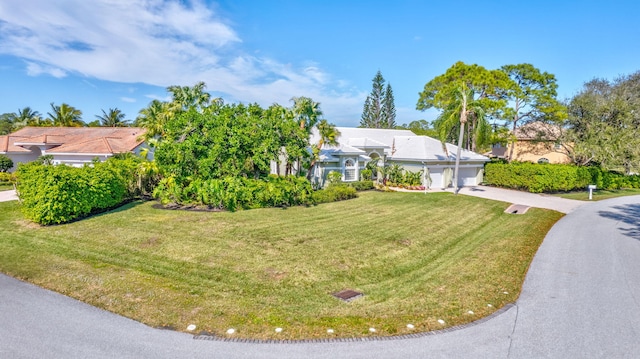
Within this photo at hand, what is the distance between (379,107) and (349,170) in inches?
1656

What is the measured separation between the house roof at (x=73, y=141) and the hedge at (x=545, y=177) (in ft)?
93.4

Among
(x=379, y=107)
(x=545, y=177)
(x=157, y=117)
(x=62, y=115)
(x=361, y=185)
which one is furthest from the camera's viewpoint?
(x=379, y=107)

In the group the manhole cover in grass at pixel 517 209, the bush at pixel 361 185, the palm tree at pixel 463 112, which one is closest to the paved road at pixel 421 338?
the manhole cover in grass at pixel 517 209

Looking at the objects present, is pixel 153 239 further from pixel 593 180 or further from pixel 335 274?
pixel 593 180

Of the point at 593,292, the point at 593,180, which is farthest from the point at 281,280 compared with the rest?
the point at 593,180

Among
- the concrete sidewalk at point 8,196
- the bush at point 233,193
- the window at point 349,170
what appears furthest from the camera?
the window at point 349,170

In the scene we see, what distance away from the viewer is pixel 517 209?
700 inches

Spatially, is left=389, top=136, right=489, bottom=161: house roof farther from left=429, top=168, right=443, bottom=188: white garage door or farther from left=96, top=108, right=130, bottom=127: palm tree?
left=96, top=108, right=130, bottom=127: palm tree

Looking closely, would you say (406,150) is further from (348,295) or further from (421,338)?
(421,338)

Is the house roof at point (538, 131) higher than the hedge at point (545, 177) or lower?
higher

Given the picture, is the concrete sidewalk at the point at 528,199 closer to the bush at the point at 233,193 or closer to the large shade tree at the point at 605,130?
the large shade tree at the point at 605,130

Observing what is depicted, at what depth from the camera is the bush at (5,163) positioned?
1025 inches

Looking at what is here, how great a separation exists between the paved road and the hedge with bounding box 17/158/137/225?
5432 millimetres

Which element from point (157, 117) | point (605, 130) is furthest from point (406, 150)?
point (157, 117)
